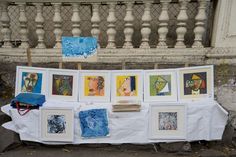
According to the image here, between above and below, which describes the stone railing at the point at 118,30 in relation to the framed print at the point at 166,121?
above

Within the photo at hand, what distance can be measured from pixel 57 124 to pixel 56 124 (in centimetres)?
1

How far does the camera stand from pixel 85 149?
4.62 m

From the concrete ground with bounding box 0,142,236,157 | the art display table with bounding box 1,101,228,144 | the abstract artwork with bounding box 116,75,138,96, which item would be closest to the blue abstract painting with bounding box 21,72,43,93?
the art display table with bounding box 1,101,228,144

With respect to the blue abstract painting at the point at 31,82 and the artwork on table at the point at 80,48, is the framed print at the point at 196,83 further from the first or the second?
the blue abstract painting at the point at 31,82

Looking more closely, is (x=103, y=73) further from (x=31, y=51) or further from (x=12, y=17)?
(x=12, y=17)

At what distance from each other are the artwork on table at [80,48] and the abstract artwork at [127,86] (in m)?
0.55

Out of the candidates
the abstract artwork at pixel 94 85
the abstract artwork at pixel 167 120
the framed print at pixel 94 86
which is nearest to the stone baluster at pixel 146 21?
the framed print at pixel 94 86

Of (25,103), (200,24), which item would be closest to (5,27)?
(25,103)

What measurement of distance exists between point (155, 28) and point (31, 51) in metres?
1.93

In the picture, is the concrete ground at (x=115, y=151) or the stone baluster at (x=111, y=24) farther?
the stone baluster at (x=111, y=24)

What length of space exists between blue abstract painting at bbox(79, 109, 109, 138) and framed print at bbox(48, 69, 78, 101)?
394mm

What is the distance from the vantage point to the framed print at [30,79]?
4859 mm

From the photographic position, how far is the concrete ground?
4.50 metres

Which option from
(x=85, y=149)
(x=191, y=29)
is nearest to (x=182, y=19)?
(x=191, y=29)
